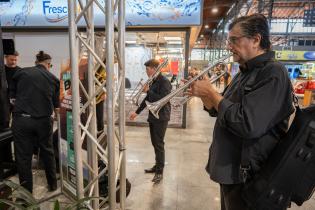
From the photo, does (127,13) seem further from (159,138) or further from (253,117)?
(253,117)

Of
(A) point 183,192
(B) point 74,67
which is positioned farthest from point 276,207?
(A) point 183,192

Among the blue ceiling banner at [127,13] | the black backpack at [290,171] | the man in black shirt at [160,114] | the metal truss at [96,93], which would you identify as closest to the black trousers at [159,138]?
the man in black shirt at [160,114]

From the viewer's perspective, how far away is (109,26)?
70.2 inches

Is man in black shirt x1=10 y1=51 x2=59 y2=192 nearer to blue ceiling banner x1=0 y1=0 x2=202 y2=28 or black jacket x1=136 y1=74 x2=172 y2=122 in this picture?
black jacket x1=136 y1=74 x2=172 y2=122

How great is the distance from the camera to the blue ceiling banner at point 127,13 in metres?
5.04

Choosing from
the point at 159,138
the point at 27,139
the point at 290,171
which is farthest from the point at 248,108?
the point at 27,139

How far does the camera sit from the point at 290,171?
1254mm

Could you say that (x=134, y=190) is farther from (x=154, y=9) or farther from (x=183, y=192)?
(x=154, y=9)

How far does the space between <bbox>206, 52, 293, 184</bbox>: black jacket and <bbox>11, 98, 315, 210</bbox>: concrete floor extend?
1.62 m

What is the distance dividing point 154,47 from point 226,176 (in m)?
5.88

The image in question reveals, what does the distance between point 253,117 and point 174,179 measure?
8.23 feet

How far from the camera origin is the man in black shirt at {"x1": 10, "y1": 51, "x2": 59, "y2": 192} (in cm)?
273

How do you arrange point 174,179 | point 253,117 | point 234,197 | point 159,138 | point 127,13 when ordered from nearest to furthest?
point 253,117
point 234,197
point 159,138
point 174,179
point 127,13

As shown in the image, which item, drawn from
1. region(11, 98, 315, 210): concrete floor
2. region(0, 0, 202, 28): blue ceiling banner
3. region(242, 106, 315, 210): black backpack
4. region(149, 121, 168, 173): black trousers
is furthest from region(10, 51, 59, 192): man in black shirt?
region(0, 0, 202, 28): blue ceiling banner
